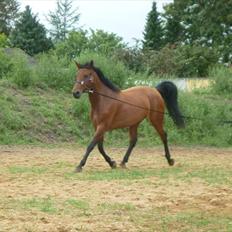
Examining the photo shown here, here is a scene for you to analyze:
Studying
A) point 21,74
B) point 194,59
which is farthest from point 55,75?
point 194,59

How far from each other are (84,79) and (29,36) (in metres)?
37.8

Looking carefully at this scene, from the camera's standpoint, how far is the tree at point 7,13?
5744 centimetres

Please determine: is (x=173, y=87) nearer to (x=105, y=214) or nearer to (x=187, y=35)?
(x=105, y=214)

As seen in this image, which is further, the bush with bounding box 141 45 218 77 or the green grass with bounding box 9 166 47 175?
the bush with bounding box 141 45 218 77

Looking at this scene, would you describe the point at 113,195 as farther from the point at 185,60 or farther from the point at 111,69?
the point at 185,60

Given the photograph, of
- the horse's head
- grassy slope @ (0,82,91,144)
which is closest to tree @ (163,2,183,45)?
grassy slope @ (0,82,91,144)

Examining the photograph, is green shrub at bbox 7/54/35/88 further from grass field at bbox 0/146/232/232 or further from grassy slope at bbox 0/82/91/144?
grass field at bbox 0/146/232/232

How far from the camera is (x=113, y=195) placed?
28.3ft

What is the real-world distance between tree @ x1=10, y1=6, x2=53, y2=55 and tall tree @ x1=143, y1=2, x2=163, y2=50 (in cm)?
1347

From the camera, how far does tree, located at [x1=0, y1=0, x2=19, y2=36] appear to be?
57438 millimetres

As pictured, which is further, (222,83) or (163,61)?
(163,61)

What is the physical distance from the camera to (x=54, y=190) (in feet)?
29.2

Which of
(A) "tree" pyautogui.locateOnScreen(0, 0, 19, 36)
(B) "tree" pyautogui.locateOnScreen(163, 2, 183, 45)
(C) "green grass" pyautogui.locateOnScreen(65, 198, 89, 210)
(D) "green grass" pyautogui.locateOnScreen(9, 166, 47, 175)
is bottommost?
(D) "green grass" pyautogui.locateOnScreen(9, 166, 47, 175)

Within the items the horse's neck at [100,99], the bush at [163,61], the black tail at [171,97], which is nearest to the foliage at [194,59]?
the bush at [163,61]
